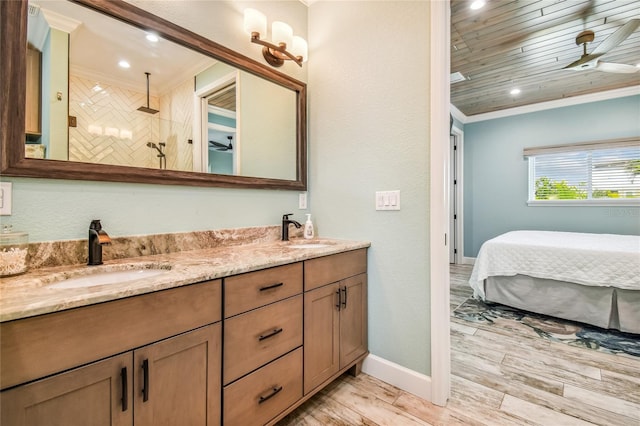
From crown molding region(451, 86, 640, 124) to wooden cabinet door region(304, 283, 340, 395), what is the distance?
4.38 metres

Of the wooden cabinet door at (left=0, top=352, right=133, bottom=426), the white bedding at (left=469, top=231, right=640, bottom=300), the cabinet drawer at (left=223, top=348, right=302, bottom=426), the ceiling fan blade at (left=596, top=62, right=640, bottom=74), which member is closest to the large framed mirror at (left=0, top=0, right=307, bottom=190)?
the wooden cabinet door at (left=0, top=352, right=133, bottom=426)

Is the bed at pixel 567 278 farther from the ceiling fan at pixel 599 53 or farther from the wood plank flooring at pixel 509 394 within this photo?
the ceiling fan at pixel 599 53

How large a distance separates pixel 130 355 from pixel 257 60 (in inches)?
69.2

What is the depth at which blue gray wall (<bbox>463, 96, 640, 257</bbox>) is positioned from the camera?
3.90 metres

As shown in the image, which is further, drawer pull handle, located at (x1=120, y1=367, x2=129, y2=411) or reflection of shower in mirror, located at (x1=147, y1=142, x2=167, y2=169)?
reflection of shower in mirror, located at (x1=147, y1=142, x2=167, y2=169)

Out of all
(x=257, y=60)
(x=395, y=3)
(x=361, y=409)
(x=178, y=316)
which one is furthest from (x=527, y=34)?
(x=178, y=316)

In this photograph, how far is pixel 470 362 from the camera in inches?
77.4

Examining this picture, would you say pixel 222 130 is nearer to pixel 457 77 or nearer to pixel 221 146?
pixel 221 146

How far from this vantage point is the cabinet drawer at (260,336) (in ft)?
3.53

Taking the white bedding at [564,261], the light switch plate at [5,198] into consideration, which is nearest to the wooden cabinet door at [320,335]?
the light switch plate at [5,198]

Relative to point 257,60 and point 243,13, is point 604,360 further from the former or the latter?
point 243,13

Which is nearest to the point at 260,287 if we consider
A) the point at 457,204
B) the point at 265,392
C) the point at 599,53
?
the point at 265,392

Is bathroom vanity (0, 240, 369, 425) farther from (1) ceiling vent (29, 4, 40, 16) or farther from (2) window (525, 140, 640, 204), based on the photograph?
(2) window (525, 140, 640, 204)

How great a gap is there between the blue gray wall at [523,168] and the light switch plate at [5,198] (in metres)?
5.57
